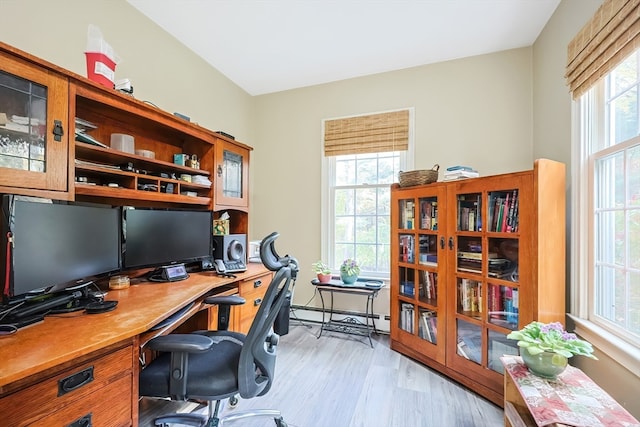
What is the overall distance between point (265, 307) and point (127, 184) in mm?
1243

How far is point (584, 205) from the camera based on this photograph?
1.70m

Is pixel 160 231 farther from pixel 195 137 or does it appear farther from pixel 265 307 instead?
pixel 265 307

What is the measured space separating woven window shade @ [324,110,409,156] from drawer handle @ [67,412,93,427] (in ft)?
9.14

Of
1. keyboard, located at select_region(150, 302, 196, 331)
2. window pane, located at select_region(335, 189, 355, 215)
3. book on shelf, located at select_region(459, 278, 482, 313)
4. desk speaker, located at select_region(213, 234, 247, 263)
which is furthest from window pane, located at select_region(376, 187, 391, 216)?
keyboard, located at select_region(150, 302, 196, 331)

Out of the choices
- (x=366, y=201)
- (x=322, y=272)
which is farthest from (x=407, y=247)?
(x=322, y=272)

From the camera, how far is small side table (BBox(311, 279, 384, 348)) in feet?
8.96

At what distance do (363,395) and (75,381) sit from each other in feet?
5.44

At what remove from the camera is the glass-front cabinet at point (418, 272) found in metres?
2.22

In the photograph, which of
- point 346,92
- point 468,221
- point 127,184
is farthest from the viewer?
point 346,92

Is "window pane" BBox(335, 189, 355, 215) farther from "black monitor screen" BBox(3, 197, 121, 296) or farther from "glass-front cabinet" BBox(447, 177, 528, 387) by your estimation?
"black monitor screen" BBox(3, 197, 121, 296)

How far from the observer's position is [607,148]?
61.1 inches

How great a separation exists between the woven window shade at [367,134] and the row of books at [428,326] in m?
1.62

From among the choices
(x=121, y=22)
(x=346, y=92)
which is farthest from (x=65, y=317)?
(x=346, y=92)

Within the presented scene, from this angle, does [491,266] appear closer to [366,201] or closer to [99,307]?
[366,201]
